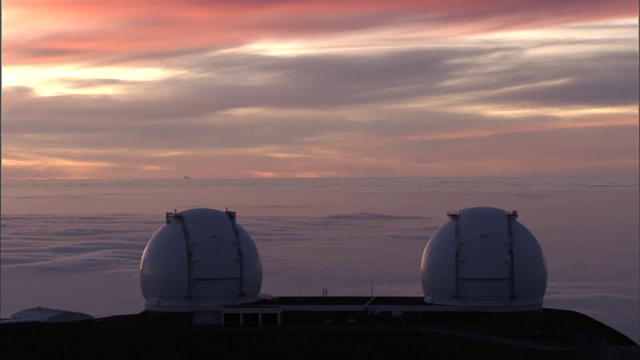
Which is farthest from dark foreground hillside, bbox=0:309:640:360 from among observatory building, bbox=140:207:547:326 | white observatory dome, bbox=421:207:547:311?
white observatory dome, bbox=421:207:547:311

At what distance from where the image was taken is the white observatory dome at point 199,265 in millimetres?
32562

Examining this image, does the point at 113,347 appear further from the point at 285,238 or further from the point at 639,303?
the point at 285,238

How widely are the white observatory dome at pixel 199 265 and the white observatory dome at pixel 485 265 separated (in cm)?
690

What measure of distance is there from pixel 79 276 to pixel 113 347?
33.3 metres

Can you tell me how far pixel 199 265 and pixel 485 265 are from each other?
404 inches

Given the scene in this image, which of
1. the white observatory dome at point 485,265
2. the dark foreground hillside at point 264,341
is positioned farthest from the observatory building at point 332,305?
the dark foreground hillside at point 264,341

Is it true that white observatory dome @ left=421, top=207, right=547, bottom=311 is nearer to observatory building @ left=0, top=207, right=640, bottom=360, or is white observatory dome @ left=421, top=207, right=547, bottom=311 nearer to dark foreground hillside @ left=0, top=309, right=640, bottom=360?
observatory building @ left=0, top=207, right=640, bottom=360

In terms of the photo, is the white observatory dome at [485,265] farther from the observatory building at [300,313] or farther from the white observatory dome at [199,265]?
the white observatory dome at [199,265]

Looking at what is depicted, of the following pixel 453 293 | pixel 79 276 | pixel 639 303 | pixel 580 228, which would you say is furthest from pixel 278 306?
pixel 580 228

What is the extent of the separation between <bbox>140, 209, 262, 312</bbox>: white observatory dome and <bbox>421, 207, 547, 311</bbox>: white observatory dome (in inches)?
272

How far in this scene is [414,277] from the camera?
2291 inches

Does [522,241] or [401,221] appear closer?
[522,241]

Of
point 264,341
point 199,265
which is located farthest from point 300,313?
point 199,265

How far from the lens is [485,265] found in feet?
106
